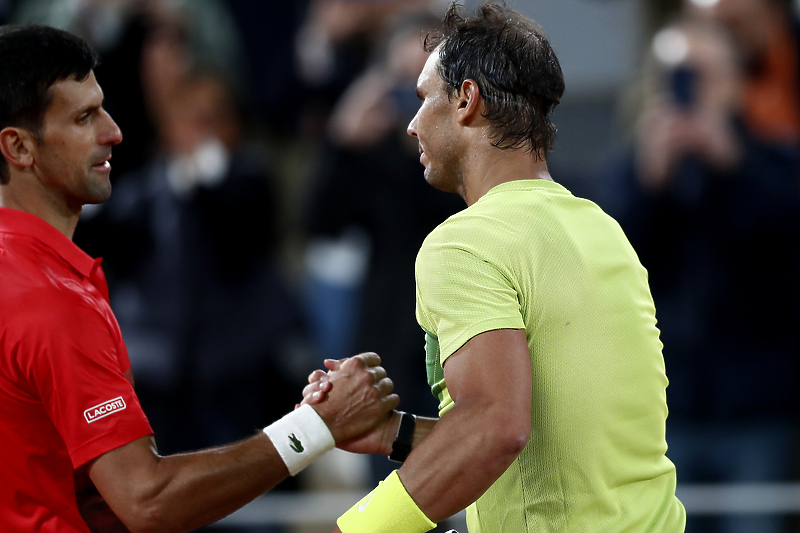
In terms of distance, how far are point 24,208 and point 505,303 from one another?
4.22 ft

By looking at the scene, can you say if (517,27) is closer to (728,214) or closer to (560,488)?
(560,488)

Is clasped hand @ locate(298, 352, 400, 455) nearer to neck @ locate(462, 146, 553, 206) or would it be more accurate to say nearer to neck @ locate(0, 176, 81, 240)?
neck @ locate(462, 146, 553, 206)

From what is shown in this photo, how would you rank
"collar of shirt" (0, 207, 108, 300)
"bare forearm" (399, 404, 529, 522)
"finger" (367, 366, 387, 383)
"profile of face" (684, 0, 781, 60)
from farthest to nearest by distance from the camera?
"profile of face" (684, 0, 781, 60) < "finger" (367, 366, 387, 383) < "collar of shirt" (0, 207, 108, 300) < "bare forearm" (399, 404, 529, 522)

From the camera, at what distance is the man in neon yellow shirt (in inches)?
74.2

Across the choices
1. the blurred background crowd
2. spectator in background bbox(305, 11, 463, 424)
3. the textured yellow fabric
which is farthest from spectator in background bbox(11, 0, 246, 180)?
the textured yellow fabric

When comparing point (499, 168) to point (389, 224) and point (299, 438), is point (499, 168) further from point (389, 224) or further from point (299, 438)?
point (389, 224)

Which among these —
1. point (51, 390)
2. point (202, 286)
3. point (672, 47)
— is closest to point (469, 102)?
point (51, 390)

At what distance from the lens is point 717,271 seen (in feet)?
16.1

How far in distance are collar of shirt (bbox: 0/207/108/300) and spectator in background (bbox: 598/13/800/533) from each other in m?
3.18

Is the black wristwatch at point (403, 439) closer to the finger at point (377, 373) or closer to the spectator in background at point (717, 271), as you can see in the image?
the finger at point (377, 373)

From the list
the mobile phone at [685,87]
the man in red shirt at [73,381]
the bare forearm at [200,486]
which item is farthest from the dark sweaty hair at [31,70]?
the mobile phone at [685,87]

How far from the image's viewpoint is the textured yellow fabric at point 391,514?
75.2 inches

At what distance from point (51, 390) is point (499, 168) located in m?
1.10

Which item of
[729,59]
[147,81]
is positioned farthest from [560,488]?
[147,81]
